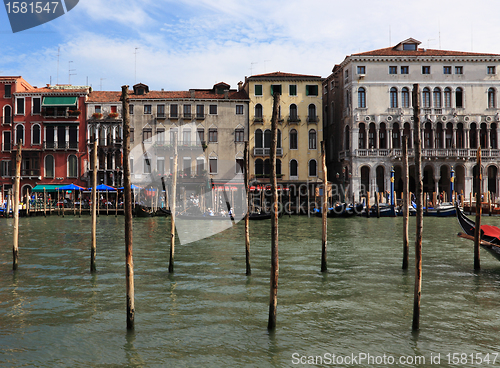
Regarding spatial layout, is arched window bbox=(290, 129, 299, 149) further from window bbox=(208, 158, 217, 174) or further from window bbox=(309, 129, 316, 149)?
window bbox=(208, 158, 217, 174)

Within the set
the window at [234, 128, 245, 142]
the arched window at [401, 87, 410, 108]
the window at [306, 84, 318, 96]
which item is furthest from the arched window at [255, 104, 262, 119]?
the arched window at [401, 87, 410, 108]

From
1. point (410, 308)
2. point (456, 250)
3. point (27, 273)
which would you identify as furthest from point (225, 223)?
point (410, 308)

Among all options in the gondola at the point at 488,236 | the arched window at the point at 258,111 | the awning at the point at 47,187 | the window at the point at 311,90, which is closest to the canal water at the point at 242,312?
the gondola at the point at 488,236

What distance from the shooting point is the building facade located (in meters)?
32.9

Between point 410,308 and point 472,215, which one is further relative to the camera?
point 472,215

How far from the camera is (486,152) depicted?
33.0 metres

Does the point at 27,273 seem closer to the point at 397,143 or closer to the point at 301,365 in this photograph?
the point at 301,365

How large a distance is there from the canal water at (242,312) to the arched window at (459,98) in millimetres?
24005

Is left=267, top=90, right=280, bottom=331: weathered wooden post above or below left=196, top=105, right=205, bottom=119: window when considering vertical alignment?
below

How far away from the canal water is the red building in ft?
73.3

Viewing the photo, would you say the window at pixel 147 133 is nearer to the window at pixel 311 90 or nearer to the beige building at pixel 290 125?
the beige building at pixel 290 125

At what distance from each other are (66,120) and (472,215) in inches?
1145

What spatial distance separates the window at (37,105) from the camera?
111 ft

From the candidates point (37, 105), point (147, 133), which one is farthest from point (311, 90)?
point (37, 105)
